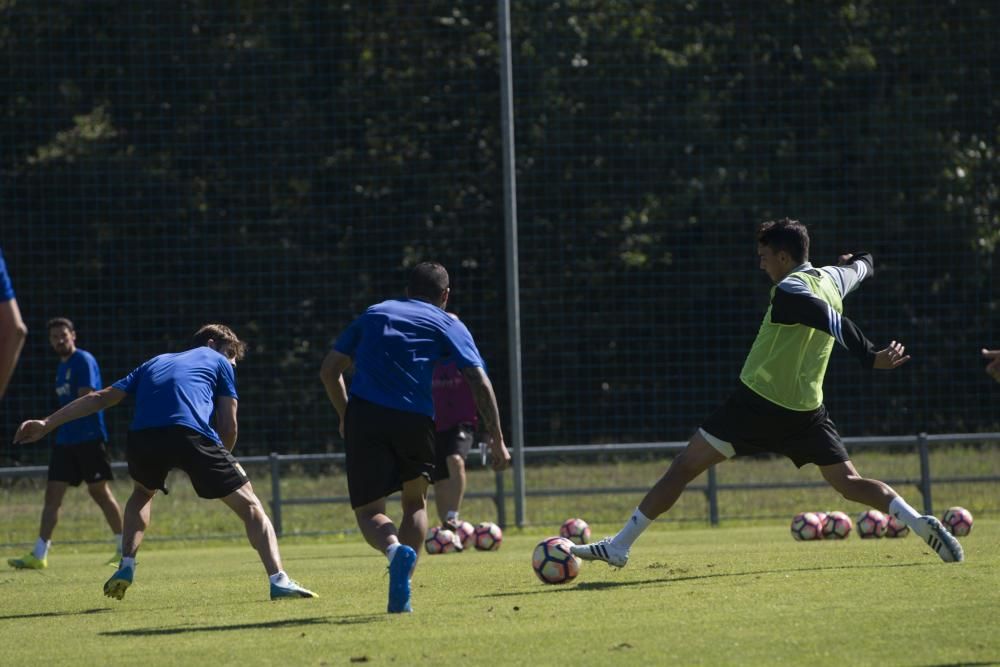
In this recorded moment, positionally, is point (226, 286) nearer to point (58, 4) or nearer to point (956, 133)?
point (58, 4)

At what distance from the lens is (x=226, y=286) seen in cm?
2197

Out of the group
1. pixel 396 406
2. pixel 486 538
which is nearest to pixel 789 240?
pixel 396 406

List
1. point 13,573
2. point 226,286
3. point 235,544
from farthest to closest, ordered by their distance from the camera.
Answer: point 226,286 < point 235,544 < point 13,573

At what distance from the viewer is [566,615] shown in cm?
754

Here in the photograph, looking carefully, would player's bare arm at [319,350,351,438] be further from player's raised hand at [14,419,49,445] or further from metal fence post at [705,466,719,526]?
metal fence post at [705,466,719,526]

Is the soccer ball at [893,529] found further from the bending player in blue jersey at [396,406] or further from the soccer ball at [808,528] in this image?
the bending player in blue jersey at [396,406]

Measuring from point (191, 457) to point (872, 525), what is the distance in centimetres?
639

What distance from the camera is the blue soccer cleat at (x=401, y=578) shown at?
25.7ft

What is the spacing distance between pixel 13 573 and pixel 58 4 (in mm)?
10864

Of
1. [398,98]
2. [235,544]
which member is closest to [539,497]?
[235,544]

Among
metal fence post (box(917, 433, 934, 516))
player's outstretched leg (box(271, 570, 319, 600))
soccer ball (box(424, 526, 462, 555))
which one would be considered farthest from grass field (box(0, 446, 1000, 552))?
player's outstretched leg (box(271, 570, 319, 600))

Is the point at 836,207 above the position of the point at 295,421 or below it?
above

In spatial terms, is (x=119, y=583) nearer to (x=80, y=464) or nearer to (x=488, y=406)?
(x=488, y=406)

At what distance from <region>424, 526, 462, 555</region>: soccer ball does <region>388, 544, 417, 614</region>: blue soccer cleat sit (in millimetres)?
5390
